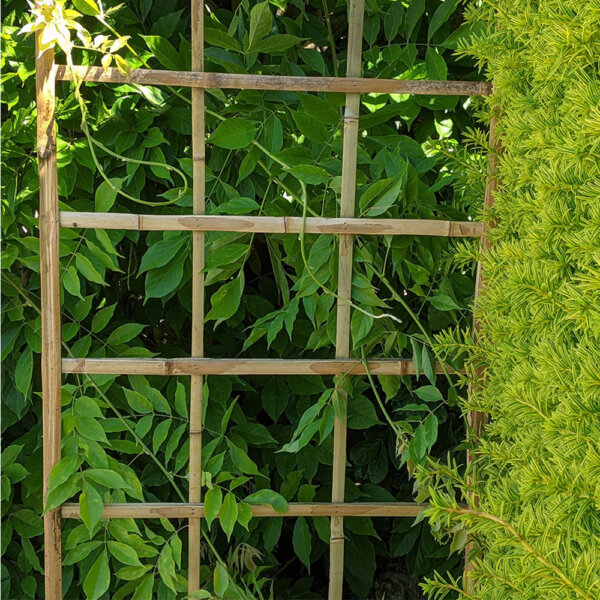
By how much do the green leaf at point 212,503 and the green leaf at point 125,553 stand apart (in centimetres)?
14

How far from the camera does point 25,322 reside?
1.51m

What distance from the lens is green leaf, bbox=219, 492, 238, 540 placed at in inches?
53.3

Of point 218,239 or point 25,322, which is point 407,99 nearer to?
point 218,239

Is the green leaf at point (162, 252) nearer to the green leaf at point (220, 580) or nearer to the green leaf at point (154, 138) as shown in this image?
the green leaf at point (154, 138)

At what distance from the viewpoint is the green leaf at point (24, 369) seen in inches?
Answer: 57.7

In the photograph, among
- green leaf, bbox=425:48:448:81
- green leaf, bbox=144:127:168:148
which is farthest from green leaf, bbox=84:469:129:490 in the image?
green leaf, bbox=425:48:448:81

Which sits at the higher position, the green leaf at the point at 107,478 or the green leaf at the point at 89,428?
the green leaf at the point at 89,428

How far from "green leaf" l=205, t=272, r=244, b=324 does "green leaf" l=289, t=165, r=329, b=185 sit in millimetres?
193

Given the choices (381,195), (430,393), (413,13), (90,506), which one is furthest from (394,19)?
(90,506)

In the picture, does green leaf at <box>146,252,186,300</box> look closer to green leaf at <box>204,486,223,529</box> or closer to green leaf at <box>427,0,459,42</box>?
green leaf at <box>204,486,223,529</box>

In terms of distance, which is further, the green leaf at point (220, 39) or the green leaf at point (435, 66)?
the green leaf at point (435, 66)

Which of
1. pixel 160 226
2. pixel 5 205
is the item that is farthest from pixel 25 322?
pixel 160 226

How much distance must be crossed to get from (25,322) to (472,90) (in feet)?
2.99

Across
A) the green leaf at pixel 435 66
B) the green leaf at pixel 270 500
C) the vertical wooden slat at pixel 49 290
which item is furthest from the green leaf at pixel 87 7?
the green leaf at pixel 270 500
